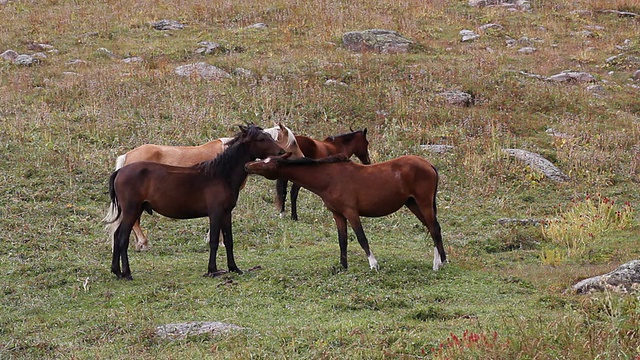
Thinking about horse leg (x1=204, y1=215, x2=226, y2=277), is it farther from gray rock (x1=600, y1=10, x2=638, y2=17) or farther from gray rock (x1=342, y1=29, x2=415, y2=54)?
gray rock (x1=600, y1=10, x2=638, y2=17)

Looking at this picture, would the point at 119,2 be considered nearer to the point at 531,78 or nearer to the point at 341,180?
the point at 531,78

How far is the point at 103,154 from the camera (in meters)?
16.2

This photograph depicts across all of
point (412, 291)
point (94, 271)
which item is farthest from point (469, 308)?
point (94, 271)

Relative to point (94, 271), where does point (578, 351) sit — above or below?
above

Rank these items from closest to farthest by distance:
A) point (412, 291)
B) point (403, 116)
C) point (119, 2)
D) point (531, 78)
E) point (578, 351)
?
point (578, 351) < point (412, 291) < point (403, 116) < point (531, 78) < point (119, 2)

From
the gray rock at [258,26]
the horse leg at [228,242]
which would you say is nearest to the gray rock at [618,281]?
the horse leg at [228,242]

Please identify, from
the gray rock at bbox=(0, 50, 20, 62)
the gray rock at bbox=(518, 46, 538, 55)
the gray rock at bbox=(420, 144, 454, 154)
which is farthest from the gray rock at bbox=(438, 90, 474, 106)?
the gray rock at bbox=(0, 50, 20, 62)

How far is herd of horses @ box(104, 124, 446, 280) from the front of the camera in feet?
34.1

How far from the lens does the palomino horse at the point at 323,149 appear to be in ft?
45.9

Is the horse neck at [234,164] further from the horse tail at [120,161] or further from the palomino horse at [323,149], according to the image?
the palomino horse at [323,149]

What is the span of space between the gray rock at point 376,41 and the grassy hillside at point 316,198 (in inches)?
30.4

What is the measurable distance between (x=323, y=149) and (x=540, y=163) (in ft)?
17.6

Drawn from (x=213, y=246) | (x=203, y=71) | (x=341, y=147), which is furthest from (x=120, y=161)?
(x=203, y=71)

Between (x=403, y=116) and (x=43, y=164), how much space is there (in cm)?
888
